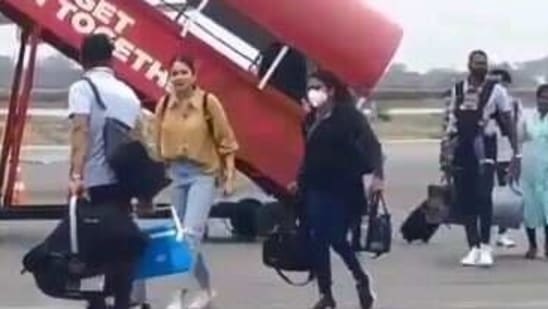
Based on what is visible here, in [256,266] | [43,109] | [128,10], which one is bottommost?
[43,109]

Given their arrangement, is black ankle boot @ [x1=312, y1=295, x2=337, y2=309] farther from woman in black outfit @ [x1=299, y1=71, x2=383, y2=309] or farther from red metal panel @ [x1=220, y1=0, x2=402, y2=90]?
red metal panel @ [x1=220, y1=0, x2=402, y2=90]

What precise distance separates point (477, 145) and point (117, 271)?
5.38 meters

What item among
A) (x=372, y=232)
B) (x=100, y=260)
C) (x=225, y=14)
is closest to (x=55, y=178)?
(x=225, y=14)

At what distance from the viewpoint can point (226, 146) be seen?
44.2ft

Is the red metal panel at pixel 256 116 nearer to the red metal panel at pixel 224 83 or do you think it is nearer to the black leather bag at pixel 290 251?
the red metal panel at pixel 224 83

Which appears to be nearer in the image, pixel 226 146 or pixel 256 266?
pixel 226 146

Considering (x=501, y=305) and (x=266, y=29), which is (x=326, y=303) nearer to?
(x=501, y=305)

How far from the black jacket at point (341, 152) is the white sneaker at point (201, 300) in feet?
3.34

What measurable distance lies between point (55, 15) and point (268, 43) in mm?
1901

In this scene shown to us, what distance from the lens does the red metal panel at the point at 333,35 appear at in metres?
17.4

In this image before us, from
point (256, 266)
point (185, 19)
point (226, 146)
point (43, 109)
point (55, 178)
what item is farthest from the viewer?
point (43, 109)

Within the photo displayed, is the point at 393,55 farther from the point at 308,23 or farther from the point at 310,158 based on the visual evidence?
the point at 310,158

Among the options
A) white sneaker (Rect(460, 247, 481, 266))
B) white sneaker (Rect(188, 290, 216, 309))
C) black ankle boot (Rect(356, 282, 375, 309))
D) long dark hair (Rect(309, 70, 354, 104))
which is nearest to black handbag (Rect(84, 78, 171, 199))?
white sneaker (Rect(188, 290, 216, 309))

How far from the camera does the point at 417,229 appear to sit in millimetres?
18844
